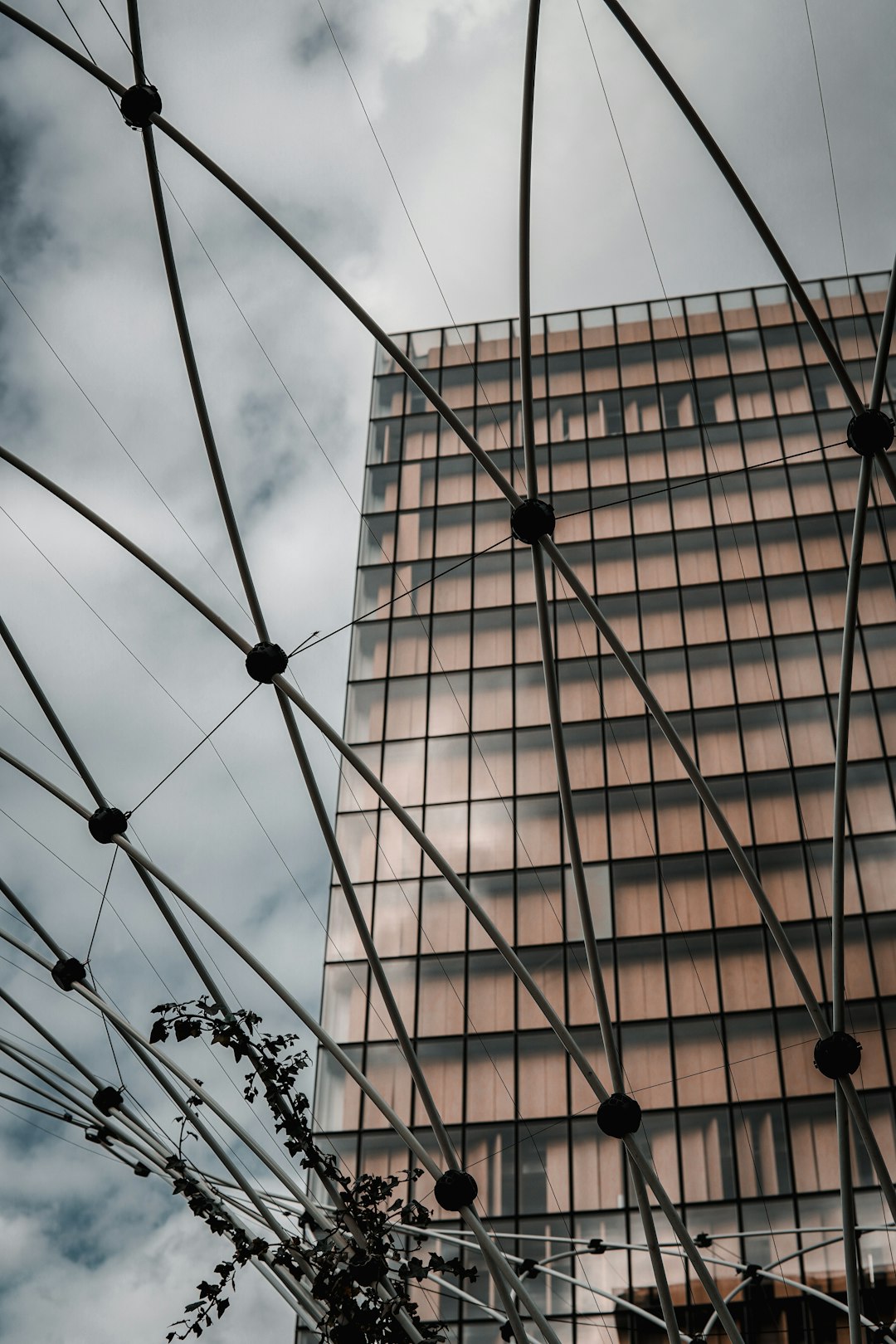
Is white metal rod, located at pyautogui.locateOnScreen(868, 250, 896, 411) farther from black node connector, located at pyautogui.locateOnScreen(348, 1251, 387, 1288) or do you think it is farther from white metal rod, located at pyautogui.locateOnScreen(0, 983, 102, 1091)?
white metal rod, located at pyautogui.locateOnScreen(0, 983, 102, 1091)

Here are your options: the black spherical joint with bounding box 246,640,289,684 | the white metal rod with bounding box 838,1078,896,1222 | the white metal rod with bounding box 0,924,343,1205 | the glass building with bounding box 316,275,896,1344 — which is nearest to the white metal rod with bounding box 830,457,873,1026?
the white metal rod with bounding box 838,1078,896,1222

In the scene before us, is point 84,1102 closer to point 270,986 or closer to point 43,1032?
point 43,1032

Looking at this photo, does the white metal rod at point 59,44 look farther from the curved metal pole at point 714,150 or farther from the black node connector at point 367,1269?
the black node connector at point 367,1269

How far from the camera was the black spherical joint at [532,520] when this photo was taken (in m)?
19.3

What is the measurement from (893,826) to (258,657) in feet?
105

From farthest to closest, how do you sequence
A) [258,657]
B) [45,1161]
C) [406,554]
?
[45,1161]
[406,554]
[258,657]

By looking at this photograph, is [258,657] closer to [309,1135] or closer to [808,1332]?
[309,1135]

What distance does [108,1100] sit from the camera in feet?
86.5

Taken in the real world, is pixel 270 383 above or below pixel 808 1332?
above

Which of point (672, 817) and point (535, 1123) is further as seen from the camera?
point (672, 817)

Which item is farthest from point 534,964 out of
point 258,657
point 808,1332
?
point 258,657

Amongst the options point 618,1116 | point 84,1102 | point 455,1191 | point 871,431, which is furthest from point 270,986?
point 871,431

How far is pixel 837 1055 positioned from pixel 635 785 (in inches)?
1208

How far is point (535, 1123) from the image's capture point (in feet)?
142
